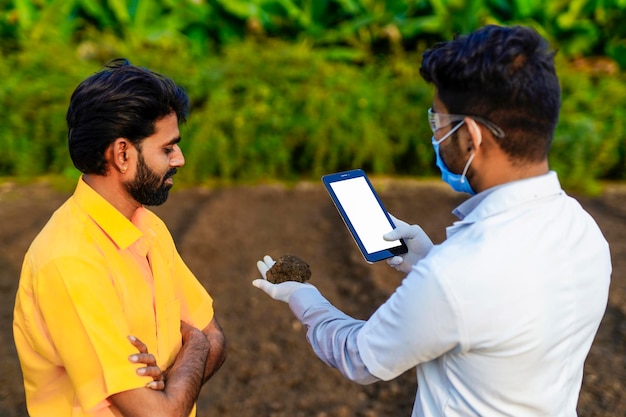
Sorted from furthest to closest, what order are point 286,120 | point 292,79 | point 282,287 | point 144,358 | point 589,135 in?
point 292,79
point 286,120
point 589,135
point 282,287
point 144,358

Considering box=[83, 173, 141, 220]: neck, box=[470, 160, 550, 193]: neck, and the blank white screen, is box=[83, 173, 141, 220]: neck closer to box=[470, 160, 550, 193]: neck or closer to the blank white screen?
the blank white screen

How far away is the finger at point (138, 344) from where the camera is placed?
1.83 meters

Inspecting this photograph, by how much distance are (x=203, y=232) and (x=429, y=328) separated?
469cm

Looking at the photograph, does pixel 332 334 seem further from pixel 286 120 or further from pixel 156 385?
A: pixel 286 120

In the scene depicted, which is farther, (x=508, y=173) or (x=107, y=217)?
(x=107, y=217)

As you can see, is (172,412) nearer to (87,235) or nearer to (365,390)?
(87,235)

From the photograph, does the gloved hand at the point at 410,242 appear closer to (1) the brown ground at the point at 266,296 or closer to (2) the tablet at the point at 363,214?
(2) the tablet at the point at 363,214

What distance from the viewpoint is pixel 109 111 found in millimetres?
1952

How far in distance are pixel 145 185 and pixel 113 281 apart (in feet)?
1.02

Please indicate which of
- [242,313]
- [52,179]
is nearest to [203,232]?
[242,313]

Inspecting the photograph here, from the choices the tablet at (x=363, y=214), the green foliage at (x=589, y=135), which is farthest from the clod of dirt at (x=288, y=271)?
the green foliage at (x=589, y=135)

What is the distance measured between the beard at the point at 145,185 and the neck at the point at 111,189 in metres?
0.02

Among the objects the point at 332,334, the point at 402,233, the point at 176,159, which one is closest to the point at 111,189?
the point at 176,159

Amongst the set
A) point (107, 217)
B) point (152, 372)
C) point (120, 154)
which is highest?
point (120, 154)
